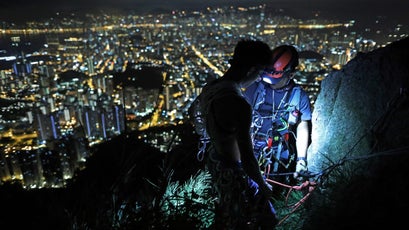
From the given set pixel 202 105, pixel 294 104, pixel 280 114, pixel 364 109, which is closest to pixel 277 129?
pixel 280 114

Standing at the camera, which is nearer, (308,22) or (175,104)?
(175,104)

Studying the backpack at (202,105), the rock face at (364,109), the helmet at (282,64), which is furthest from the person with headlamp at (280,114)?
the backpack at (202,105)

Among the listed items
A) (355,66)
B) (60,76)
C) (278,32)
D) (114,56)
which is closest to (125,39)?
(114,56)

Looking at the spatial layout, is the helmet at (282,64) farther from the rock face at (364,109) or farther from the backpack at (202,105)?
the backpack at (202,105)

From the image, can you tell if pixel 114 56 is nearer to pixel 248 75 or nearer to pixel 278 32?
pixel 278 32

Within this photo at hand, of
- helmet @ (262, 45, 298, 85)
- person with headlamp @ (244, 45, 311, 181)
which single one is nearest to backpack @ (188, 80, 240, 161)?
person with headlamp @ (244, 45, 311, 181)

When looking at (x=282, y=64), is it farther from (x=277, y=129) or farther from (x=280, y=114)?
(x=277, y=129)
